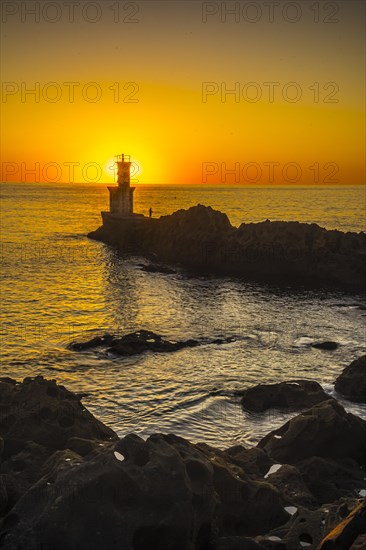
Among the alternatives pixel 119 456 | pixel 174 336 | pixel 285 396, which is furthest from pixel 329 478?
pixel 174 336

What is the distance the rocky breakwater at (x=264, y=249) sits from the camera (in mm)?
50750

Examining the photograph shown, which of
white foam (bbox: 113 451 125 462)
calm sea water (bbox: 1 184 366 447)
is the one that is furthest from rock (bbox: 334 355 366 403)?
white foam (bbox: 113 451 125 462)

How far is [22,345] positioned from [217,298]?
1776 centimetres

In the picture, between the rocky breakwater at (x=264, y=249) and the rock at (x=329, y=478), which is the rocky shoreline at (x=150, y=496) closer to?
the rock at (x=329, y=478)

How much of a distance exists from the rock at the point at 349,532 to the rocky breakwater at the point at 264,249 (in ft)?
140

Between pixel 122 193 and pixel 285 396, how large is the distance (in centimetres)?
6065

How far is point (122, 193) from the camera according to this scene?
255 feet

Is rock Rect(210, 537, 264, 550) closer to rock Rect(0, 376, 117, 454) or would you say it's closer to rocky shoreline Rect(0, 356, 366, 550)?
rocky shoreline Rect(0, 356, 366, 550)

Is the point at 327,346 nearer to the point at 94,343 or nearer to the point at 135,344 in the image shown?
the point at 135,344

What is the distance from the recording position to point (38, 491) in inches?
309

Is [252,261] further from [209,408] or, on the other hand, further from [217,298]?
[209,408]

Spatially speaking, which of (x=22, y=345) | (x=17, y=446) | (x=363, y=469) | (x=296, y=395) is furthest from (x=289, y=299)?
(x=17, y=446)

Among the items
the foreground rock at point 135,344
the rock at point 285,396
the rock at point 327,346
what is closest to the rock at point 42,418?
the rock at point 285,396

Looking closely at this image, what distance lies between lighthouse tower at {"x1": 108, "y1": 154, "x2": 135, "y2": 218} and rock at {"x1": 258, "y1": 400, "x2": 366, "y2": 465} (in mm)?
65382
